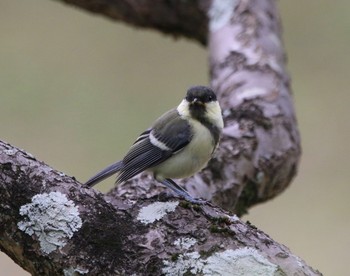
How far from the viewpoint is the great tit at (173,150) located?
4.82ft

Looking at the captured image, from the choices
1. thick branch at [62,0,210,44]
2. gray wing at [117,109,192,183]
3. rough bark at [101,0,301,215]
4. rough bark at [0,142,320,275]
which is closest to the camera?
rough bark at [0,142,320,275]

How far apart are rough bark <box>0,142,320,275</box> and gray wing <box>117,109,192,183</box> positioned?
0.32 metres

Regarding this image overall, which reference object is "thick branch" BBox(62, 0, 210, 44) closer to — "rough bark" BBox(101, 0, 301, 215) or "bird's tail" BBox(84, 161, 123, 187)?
"rough bark" BBox(101, 0, 301, 215)

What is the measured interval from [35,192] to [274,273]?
14.5 inches

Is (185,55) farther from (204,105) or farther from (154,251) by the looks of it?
Result: (154,251)

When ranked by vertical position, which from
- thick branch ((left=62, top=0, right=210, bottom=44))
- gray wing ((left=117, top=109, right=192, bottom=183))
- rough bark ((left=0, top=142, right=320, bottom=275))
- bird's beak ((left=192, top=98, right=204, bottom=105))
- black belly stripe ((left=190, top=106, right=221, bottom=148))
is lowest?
rough bark ((left=0, top=142, right=320, bottom=275))

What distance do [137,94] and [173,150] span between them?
186 centimetres

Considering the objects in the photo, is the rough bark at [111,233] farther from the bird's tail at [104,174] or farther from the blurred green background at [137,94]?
the blurred green background at [137,94]

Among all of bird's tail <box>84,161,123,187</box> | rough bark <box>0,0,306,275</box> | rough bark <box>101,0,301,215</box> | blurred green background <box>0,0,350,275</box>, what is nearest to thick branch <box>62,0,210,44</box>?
rough bark <box>101,0,301,215</box>

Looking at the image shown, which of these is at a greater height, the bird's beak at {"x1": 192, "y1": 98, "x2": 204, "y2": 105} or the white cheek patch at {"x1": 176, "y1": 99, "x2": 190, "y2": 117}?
the bird's beak at {"x1": 192, "y1": 98, "x2": 204, "y2": 105}

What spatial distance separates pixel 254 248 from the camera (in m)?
1.08

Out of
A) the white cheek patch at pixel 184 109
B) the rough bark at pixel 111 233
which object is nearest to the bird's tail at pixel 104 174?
the white cheek patch at pixel 184 109

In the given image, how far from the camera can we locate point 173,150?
4.85 feet

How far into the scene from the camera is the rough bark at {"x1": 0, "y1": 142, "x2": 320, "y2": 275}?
3.48 ft
